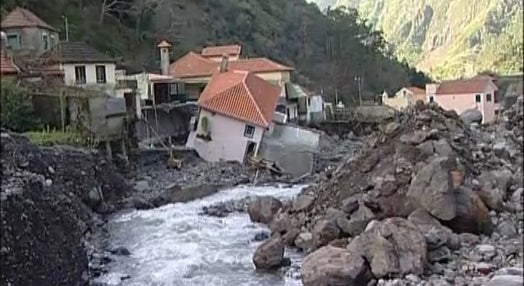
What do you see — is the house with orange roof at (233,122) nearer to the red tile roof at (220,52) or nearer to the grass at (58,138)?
the grass at (58,138)

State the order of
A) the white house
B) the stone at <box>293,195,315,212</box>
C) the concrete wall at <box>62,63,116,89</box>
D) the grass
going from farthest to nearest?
1. the white house
2. the concrete wall at <box>62,63,116,89</box>
3. the grass
4. the stone at <box>293,195,315,212</box>

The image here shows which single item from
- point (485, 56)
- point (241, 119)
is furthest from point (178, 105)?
point (485, 56)

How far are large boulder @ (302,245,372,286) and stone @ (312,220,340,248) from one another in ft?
5.46

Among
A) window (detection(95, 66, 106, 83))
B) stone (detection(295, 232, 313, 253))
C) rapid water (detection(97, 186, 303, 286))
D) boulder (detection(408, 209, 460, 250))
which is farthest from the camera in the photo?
window (detection(95, 66, 106, 83))

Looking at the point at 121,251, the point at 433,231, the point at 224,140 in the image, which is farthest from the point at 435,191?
the point at 224,140

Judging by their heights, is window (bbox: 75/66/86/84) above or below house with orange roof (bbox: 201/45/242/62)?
below

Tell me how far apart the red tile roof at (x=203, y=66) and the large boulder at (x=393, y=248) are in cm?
1707

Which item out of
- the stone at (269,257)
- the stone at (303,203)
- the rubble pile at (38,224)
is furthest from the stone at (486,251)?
the rubble pile at (38,224)

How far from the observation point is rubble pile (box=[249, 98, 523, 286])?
25.0ft

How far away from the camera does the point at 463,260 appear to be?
26.4 feet

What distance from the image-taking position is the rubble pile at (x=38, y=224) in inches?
267

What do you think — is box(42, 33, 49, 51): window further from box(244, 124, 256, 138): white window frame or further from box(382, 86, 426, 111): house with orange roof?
box(382, 86, 426, 111): house with orange roof

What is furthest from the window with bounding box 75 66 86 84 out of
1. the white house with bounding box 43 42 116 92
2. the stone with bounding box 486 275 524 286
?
the stone with bounding box 486 275 524 286

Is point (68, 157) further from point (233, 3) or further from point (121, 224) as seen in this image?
point (233, 3)
